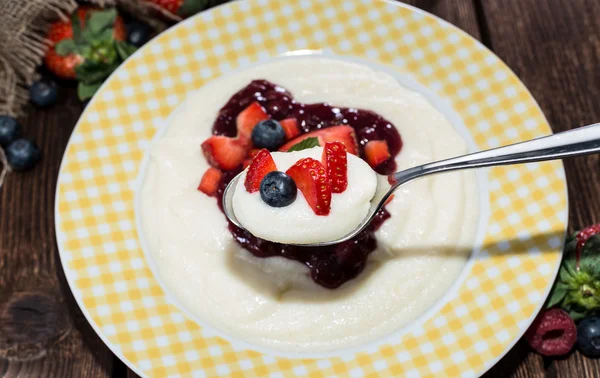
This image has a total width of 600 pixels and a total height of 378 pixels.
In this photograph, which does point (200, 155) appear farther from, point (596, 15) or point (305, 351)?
point (596, 15)

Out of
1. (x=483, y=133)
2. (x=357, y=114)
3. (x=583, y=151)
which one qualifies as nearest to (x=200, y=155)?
(x=357, y=114)

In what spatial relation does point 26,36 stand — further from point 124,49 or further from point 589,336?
point 589,336

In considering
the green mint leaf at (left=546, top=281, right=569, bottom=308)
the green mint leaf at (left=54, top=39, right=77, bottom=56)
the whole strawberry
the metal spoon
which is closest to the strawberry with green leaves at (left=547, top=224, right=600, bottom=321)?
the green mint leaf at (left=546, top=281, right=569, bottom=308)

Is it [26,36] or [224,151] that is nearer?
[224,151]

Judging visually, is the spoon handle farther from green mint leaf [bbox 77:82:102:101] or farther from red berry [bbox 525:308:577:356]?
green mint leaf [bbox 77:82:102:101]

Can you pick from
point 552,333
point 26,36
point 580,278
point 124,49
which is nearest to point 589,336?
point 552,333

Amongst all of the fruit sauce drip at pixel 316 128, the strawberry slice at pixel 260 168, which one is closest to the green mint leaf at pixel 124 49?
the fruit sauce drip at pixel 316 128

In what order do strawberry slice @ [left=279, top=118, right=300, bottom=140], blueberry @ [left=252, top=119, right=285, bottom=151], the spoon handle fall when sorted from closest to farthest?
the spoon handle
blueberry @ [left=252, top=119, right=285, bottom=151]
strawberry slice @ [left=279, top=118, right=300, bottom=140]
